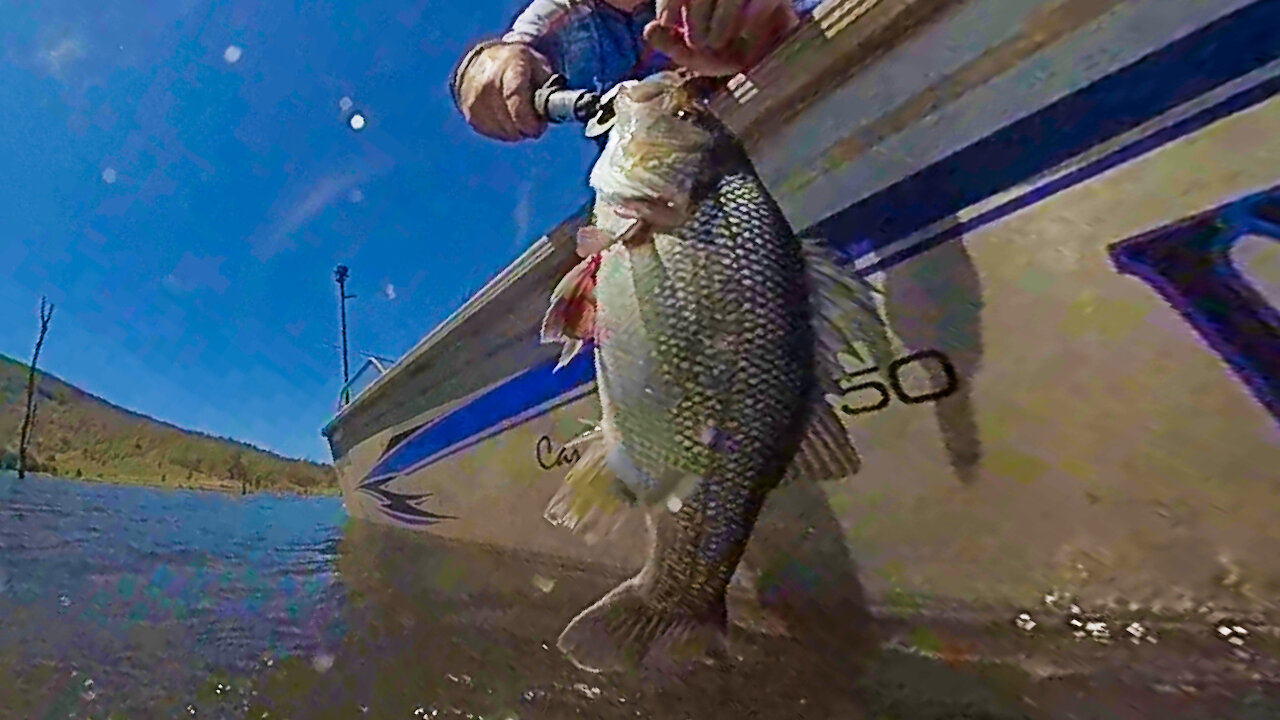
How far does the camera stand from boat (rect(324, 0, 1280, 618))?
4.22ft

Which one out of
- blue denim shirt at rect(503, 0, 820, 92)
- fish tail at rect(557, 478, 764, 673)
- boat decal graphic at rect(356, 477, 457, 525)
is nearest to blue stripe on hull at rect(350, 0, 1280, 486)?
fish tail at rect(557, 478, 764, 673)

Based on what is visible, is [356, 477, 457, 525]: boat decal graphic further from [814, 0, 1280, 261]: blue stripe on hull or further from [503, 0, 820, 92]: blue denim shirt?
[814, 0, 1280, 261]: blue stripe on hull

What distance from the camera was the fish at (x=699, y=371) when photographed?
1.44 metres

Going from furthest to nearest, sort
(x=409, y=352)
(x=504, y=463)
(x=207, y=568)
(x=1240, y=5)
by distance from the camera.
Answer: (x=409, y=352), (x=504, y=463), (x=207, y=568), (x=1240, y=5)

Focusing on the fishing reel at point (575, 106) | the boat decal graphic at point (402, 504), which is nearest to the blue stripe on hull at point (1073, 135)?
the fishing reel at point (575, 106)

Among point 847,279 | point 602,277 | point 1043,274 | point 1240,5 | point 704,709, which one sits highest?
point 602,277

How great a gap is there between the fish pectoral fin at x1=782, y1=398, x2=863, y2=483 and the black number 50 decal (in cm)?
37

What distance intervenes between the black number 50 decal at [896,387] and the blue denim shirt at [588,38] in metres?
2.05

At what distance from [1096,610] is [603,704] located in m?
1.02

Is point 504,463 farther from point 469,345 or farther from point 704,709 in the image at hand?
point 704,709

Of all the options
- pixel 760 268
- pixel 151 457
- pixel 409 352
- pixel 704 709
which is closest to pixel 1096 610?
pixel 704 709

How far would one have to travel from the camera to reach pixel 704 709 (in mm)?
1368

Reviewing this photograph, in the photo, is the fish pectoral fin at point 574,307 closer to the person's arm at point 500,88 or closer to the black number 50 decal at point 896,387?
the black number 50 decal at point 896,387

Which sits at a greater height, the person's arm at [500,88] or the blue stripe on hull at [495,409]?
the person's arm at [500,88]
